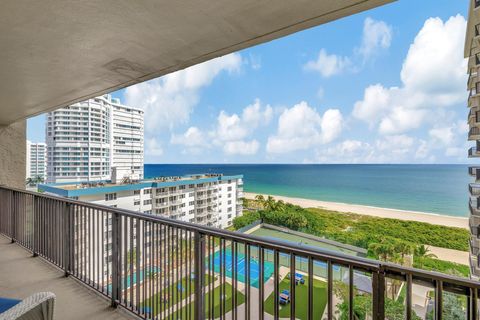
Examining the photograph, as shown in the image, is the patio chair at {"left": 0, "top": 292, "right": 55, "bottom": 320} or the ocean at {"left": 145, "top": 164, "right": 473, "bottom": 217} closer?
the patio chair at {"left": 0, "top": 292, "right": 55, "bottom": 320}

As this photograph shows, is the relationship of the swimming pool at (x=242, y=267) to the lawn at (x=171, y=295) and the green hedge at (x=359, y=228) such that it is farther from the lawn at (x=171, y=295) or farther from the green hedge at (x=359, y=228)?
the green hedge at (x=359, y=228)

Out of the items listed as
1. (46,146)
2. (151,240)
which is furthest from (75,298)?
(46,146)

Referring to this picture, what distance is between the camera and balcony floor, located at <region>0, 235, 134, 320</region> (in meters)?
2.32

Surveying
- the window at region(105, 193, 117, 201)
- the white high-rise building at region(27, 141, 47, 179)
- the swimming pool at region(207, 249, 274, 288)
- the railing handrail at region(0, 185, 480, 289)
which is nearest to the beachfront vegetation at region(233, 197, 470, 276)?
the window at region(105, 193, 117, 201)

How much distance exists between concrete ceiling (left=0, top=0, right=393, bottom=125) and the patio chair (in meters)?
1.57

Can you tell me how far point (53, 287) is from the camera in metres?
2.76

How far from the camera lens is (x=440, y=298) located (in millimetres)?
1013

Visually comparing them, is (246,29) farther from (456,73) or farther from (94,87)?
(456,73)

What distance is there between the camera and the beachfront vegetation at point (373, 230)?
10.6m

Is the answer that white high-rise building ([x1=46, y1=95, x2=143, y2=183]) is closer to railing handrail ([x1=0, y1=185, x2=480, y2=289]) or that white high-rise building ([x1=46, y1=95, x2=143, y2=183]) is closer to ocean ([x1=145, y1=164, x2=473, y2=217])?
ocean ([x1=145, y1=164, x2=473, y2=217])

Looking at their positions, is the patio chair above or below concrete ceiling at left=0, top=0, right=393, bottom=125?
below

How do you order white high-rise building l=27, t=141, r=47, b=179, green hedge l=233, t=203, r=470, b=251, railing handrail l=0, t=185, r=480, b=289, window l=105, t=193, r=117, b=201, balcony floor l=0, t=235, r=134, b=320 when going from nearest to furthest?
railing handrail l=0, t=185, r=480, b=289, balcony floor l=0, t=235, r=134, b=320, window l=105, t=193, r=117, b=201, green hedge l=233, t=203, r=470, b=251, white high-rise building l=27, t=141, r=47, b=179

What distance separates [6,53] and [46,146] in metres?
22.5

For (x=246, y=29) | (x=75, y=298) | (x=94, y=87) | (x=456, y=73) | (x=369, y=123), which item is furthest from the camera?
(x=369, y=123)
